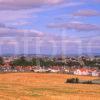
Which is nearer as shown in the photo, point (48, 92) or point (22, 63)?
point (48, 92)

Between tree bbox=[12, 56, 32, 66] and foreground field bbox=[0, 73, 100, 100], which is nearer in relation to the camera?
foreground field bbox=[0, 73, 100, 100]

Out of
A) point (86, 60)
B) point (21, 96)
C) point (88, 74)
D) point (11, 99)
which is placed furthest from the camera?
point (86, 60)

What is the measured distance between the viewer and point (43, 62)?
94.9 meters

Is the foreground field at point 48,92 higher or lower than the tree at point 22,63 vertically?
lower

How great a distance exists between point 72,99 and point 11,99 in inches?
175

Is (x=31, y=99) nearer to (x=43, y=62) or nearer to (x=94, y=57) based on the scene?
(x=43, y=62)

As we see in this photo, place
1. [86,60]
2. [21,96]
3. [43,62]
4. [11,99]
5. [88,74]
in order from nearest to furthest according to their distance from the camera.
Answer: [11,99]
[21,96]
[88,74]
[43,62]
[86,60]

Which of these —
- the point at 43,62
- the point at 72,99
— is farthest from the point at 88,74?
the point at 72,99

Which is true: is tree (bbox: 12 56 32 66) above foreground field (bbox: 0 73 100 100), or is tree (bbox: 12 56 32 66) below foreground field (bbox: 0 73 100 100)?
above

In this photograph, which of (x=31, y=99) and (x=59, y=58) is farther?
(x=59, y=58)

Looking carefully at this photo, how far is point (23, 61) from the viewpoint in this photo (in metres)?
97.8

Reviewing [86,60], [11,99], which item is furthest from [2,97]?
[86,60]

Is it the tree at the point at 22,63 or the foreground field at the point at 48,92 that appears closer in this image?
the foreground field at the point at 48,92

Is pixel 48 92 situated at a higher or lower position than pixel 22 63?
lower
